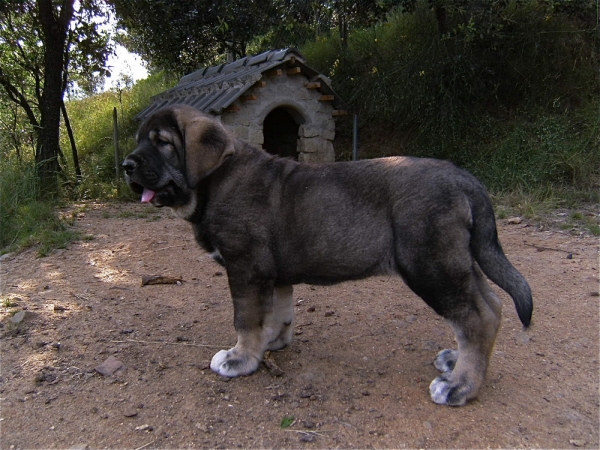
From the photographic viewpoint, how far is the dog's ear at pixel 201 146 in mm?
3697

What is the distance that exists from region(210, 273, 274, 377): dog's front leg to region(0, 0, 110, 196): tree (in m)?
7.57

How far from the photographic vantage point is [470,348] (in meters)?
3.36

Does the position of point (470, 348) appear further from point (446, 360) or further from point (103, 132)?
point (103, 132)

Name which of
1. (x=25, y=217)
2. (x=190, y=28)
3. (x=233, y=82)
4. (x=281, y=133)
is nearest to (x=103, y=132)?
(x=190, y=28)

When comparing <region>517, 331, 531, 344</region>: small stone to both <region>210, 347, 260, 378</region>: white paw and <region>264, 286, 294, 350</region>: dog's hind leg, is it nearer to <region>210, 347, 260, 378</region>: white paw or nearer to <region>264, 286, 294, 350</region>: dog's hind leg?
<region>264, 286, 294, 350</region>: dog's hind leg

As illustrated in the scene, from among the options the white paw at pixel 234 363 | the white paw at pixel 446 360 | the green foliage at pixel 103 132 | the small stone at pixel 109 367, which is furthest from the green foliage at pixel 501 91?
the small stone at pixel 109 367

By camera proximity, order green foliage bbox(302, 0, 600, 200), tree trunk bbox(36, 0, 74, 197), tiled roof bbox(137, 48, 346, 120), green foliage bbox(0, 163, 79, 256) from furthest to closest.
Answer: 1. tree trunk bbox(36, 0, 74, 197)
2. green foliage bbox(302, 0, 600, 200)
3. tiled roof bbox(137, 48, 346, 120)
4. green foliage bbox(0, 163, 79, 256)

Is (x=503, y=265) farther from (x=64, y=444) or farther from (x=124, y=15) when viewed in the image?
(x=124, y=15)

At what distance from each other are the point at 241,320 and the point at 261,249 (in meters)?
0.54

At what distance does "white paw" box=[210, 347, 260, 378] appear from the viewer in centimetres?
379

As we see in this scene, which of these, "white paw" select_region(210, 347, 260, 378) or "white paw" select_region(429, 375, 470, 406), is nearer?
"white paw" select_region(429, 375, 470, 406)

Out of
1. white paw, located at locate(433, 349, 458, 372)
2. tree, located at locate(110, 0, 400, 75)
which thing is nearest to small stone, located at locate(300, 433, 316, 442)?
white paw, located at locate(433, 349, 458, 372)

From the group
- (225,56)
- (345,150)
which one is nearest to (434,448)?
(345,150)

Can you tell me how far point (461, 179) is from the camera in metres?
3.38
